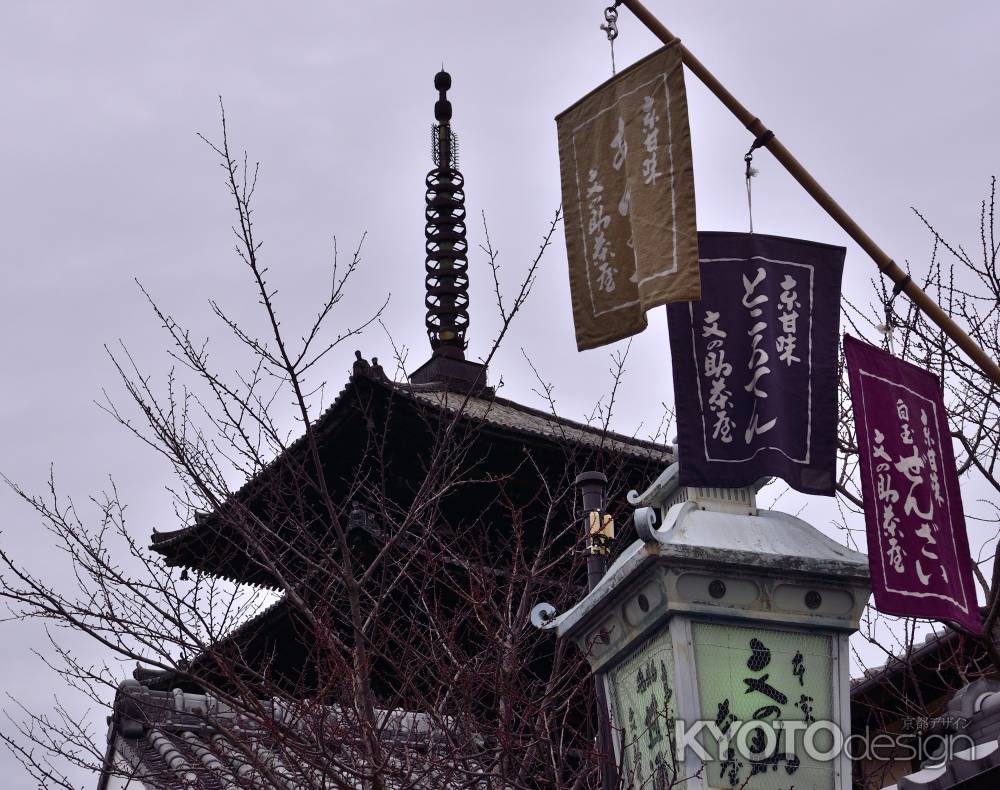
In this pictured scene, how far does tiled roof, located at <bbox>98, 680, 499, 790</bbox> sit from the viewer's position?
23.7 feet

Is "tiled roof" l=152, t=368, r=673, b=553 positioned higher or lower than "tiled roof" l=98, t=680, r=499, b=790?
higher

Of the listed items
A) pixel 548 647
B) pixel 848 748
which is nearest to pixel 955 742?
pixel 848 748

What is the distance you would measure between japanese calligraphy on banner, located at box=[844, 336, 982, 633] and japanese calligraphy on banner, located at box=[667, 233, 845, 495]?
22 centimetres

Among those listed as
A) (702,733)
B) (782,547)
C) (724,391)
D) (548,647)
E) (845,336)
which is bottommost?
(702,733)

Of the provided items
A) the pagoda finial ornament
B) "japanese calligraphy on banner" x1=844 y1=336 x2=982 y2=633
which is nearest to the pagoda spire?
the pagoda finial ornament

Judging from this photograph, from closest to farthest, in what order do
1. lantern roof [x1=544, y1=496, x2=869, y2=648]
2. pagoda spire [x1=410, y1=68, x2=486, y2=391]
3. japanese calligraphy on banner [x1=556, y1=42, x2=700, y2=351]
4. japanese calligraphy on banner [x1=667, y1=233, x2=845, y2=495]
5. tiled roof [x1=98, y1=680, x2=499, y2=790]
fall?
lantern roof [x1=544, y1=496, x2=869, y2=648]
japanese calligraphy on banner [x1=667, y1=233, x2=845, y2=495]
japanese calligraphy on banner [x1=556, y1=42, x2=700, y2=351]
tiled roof [x1=98, y1=680, x2=499, y2=790]
pagoda spire [x1=410, y1=68, x2=486, y2=391]

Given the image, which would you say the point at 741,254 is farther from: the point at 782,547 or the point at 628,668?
the point at 628,668

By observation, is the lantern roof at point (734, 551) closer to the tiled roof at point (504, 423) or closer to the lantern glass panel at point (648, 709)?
the lantern glass panel at point (648, 709)

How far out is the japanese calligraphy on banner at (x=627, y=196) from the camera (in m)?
6.44

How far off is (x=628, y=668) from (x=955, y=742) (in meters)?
2.31

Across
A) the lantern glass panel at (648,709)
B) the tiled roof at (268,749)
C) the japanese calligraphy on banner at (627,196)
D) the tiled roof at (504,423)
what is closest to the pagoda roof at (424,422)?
the tiled roof at (504,423)

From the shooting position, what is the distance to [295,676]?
18656 mm

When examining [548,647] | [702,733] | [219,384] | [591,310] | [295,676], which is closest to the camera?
[702,733]

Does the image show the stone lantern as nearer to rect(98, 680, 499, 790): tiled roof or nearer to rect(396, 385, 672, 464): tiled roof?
rect(98, 680, 499, 790): tiled roof
